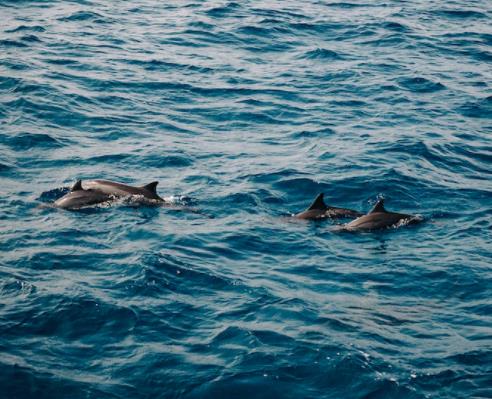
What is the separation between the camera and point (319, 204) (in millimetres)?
20359

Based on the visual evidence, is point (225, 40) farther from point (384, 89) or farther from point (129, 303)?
point (129, 303)

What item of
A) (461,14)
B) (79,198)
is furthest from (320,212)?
(461,14)

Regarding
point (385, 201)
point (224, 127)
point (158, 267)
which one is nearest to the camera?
point (158, 267)

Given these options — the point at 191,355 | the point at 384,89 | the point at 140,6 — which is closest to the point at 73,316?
the point at 191,355

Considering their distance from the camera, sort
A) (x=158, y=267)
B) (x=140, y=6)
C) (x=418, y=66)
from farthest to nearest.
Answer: (x=140, y=6) < (x=418, y=66) < (x=158, y=267)

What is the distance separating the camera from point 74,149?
24266mm

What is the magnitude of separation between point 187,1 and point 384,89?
58.3ft

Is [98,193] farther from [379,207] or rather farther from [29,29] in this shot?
[29,29]

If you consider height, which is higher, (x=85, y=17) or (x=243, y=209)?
(x=85, y=17)

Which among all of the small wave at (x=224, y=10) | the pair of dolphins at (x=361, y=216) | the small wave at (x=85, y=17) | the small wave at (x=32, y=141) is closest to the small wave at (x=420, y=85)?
the pair of dolphins at (x=361, y=216)

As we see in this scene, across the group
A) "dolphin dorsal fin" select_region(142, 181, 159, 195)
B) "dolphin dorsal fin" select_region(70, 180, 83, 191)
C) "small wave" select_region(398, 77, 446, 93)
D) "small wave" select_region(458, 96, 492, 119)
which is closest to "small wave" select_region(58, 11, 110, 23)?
"small wave" select_region(398, 77, 446, 93)

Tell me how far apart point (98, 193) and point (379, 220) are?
6692mm

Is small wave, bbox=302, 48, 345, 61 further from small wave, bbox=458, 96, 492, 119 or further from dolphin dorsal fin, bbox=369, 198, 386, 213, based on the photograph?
dolphin dorsal fin, bbox=369, 198, 386, 213

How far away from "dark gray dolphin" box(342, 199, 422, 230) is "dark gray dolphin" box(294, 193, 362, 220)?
0.60m
